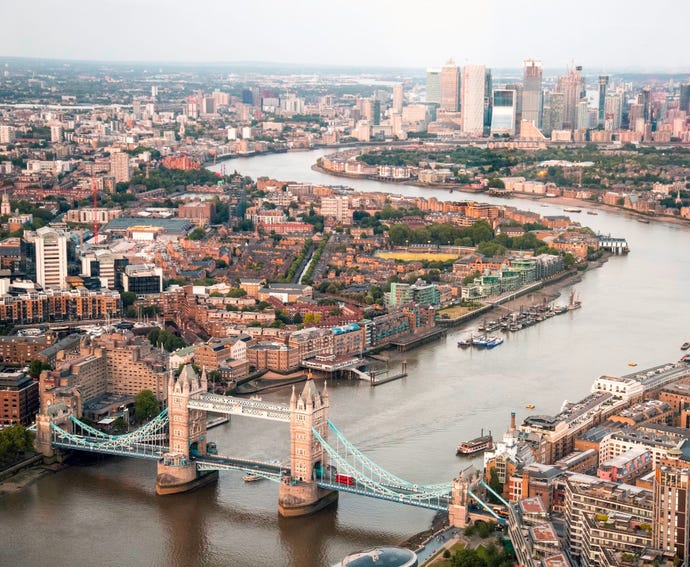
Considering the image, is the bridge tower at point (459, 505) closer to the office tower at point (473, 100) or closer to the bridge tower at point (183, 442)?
the bridge tower at point (183, 442)

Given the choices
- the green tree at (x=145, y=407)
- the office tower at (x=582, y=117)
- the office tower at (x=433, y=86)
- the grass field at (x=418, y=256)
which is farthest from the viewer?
the office tower at (x=433, y=86)

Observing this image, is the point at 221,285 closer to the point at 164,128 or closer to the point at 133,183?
the point at 133,183

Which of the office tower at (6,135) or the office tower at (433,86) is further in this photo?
the office tower at (433,86)

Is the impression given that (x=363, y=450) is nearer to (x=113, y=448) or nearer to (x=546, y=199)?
(x=113, y=448)


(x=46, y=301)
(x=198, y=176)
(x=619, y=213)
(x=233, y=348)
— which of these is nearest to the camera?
(x=233, y=348)

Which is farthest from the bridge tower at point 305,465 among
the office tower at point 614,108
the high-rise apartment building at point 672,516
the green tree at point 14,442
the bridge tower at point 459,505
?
the office tower at point 614,108

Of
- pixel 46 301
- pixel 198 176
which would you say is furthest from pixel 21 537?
pixel 198 176

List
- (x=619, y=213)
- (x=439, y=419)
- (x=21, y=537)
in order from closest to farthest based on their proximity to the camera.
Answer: (x=21, y=537), (x=439, y=419), (x=619, y=213)
